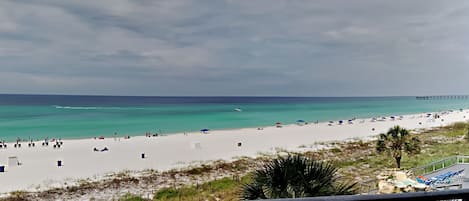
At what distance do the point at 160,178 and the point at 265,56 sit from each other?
14.6m

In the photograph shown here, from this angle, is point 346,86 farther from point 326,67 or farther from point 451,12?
point 451,12

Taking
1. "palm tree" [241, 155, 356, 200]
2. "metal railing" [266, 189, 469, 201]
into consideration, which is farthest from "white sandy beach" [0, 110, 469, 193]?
"metal railing" [266, 189, 469, 201]

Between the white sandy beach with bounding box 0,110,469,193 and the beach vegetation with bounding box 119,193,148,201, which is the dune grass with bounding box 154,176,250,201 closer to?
the beach vegetation with bounding box 119,193,148,201

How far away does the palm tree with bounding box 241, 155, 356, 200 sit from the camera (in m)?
2.51

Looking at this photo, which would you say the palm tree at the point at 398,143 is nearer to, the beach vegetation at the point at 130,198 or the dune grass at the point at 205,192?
the dune grass at the point at 205,192

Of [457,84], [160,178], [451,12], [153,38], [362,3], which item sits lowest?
[160,178]

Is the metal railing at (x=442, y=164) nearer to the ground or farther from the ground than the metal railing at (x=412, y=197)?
nearer to the ground

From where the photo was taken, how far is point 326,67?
1692 cm

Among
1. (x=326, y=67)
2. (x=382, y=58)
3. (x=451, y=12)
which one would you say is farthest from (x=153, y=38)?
(x=451, y=12)

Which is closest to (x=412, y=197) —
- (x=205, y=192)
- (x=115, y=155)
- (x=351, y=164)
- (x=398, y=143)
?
(x=205, y=192)

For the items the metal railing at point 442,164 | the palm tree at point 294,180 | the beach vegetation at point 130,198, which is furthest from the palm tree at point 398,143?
the palm tree at point 294,180

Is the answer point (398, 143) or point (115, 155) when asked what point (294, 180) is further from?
point (115, 155)

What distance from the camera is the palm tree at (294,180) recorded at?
2512 millimetres

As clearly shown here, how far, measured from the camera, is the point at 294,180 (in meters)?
2.54
